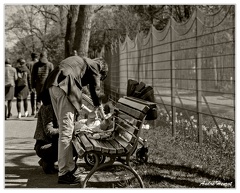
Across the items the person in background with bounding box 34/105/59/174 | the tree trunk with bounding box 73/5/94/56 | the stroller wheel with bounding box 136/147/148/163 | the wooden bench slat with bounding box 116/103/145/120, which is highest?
the tree trunk with bounding box 73/5/94/56

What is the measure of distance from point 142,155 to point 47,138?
1.31 meters

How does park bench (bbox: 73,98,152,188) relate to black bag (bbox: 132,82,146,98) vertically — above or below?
below

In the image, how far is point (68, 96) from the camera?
527cm

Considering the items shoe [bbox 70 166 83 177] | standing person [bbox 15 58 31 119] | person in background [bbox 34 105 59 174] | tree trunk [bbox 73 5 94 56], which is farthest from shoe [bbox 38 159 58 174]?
standing person [bbox 15 58 31 119]

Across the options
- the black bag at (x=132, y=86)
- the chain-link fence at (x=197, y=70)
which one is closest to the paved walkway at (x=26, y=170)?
the black bag at (x=132, y=86)

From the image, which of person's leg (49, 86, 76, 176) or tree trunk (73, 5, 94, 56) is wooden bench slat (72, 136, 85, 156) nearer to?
person's leg (49, 86, 76, 176)

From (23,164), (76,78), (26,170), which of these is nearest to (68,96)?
(76,78)

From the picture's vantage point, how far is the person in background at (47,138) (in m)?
5.84

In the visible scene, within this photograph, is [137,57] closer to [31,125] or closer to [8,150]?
[31,125]

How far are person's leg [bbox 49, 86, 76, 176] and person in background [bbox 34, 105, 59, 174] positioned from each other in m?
0.53

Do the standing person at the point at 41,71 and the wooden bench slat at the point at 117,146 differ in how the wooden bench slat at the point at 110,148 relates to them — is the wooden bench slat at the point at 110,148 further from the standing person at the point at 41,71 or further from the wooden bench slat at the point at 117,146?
the standing person at the point at 41,71

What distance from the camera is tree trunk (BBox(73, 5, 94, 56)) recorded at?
12.1 meters

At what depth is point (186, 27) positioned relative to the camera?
26.5ft

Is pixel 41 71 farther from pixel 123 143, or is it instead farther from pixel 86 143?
pixel 86 143
